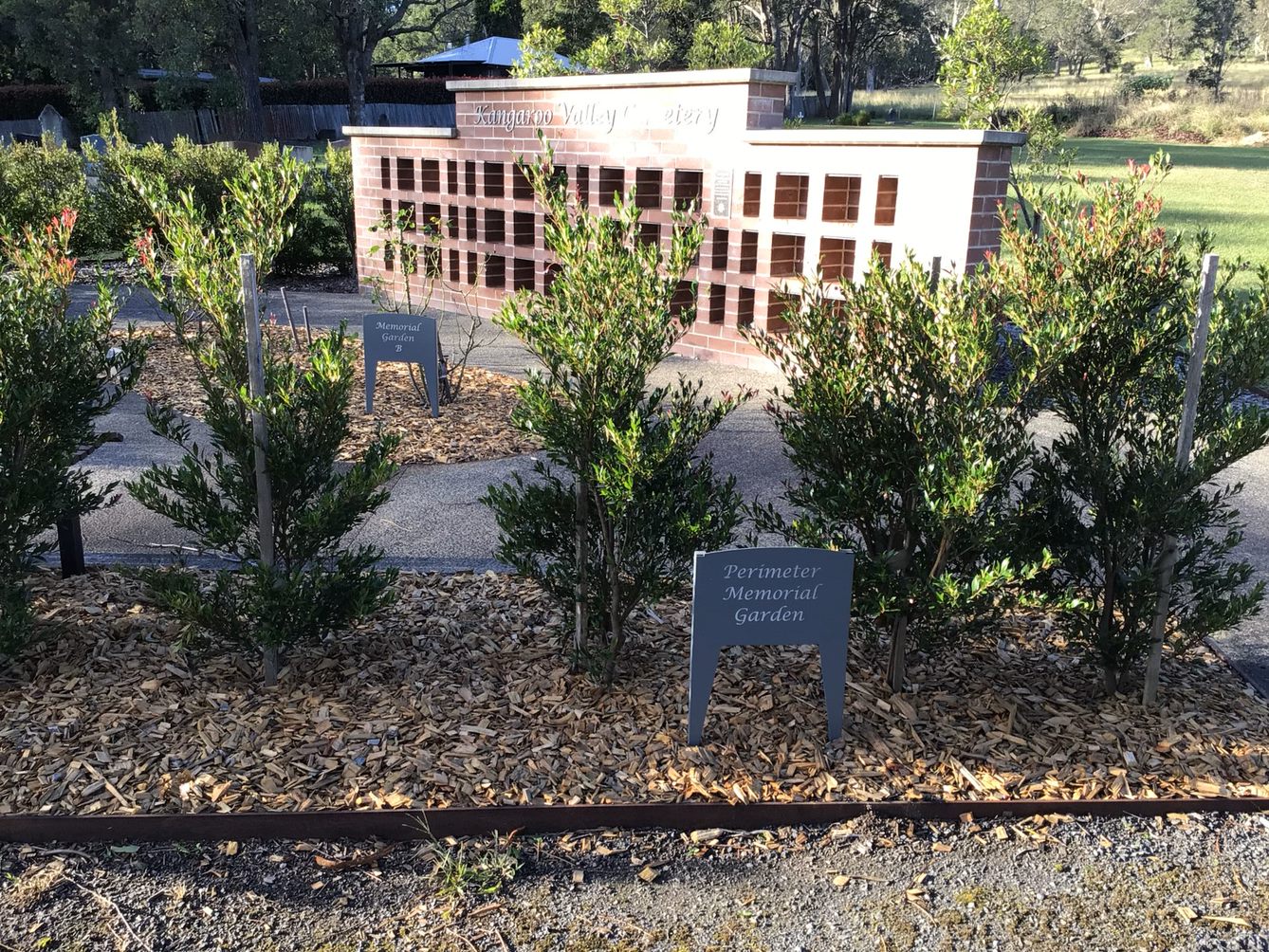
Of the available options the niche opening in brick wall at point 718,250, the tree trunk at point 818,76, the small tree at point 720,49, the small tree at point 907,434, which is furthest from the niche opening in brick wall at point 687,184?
the tree trunk at point 818,76

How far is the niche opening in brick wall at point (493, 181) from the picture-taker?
11172mm

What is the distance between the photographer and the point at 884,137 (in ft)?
27.1

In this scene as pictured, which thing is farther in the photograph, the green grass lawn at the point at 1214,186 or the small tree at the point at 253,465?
the green grass lawn at the point at 1214,186

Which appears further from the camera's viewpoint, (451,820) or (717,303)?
(717,303)

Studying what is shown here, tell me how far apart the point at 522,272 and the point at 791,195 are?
10.6 feet

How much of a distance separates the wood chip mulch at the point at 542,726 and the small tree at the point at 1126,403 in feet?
1.33

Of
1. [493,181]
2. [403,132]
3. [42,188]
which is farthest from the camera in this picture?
[42,188]

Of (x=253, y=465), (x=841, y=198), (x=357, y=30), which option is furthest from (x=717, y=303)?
(x=357, y=30)

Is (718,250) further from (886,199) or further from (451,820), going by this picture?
(451,820)

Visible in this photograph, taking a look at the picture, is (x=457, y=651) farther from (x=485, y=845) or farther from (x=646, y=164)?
(x=646, y=164)

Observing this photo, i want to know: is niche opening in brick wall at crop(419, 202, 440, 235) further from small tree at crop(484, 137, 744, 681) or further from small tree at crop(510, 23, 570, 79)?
small tree at crop(484, 137, 744, 681)

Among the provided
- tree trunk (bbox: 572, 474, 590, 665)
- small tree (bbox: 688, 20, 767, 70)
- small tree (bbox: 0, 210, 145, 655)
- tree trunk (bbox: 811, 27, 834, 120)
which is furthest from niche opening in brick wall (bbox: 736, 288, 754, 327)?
tree trunk (bbox: 811, 27, 834, 120)

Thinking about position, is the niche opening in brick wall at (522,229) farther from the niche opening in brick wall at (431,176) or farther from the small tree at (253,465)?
the small tree at (253,465)

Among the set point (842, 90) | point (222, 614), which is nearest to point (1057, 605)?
point (222, 614)
